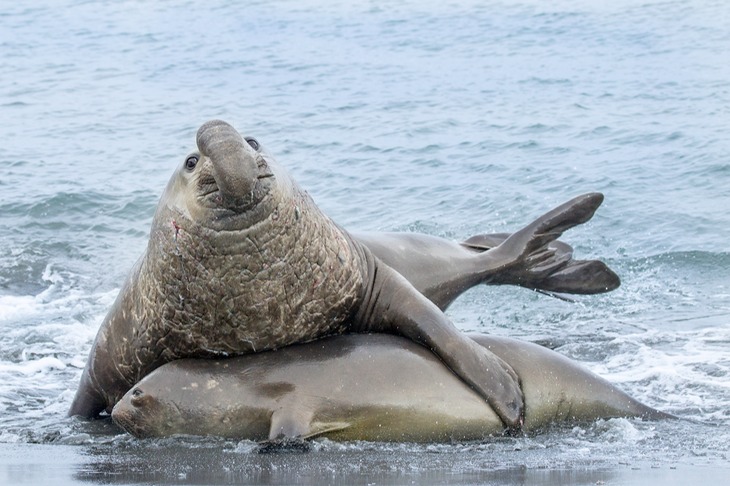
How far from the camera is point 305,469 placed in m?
6.34

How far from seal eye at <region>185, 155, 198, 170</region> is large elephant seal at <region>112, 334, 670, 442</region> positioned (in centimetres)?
105

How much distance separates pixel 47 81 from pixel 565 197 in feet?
46.3

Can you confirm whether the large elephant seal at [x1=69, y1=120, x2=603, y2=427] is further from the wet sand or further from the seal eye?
the wet sand

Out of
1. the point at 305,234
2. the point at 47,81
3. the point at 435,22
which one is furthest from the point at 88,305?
the point at 435,22

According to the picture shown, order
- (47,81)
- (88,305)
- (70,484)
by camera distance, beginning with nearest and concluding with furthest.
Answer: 1. (70,484)
2. (88,305)
3. (47,81)

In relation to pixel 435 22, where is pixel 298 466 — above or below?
above

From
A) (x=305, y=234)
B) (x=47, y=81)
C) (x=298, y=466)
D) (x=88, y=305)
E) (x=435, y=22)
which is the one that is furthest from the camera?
(x=435, y=22)

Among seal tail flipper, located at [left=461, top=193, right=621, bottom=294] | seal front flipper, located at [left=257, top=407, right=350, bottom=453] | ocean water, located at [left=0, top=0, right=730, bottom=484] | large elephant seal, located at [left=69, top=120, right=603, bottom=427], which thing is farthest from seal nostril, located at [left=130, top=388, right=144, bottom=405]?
seal tail flipper, located at [left=461, top=193, right=621, bottom=294]

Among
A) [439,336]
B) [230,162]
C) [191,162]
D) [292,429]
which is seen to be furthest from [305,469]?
[191,162]

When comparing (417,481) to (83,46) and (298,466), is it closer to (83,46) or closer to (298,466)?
(298,466)

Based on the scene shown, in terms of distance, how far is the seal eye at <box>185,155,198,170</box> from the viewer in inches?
280

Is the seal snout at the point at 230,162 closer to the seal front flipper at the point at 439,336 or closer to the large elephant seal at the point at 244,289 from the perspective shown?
the large elephant seal at the point at 244,289

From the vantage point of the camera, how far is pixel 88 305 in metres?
11.7

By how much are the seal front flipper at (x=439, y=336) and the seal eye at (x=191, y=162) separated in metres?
1.35
